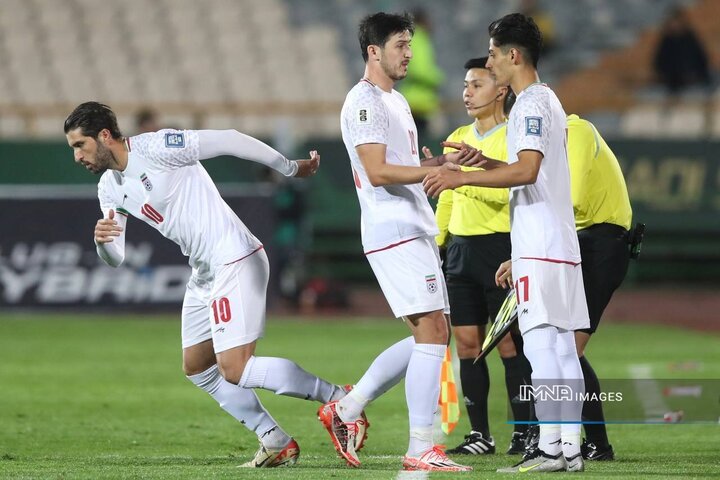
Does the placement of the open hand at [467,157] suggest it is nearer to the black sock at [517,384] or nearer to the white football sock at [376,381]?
the white football sock at [376,381]

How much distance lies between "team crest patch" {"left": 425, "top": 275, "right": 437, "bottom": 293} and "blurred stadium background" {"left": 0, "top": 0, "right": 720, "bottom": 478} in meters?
2.60

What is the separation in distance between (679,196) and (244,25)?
749 centimetres

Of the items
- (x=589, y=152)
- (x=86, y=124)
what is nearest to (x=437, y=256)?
(x=589, y=152)

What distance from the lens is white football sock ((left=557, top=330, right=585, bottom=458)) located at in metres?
6.03

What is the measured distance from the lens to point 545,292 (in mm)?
5992

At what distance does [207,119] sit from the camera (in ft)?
59.6

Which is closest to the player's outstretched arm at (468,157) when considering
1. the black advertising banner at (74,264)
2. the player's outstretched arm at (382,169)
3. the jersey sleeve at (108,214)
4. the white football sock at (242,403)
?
the player's outstretched arm at (382,169)

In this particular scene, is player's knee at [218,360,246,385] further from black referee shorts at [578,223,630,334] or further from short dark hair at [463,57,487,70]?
short dark hair at [463,57,487,70]

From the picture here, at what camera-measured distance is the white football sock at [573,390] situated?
19.8 ft

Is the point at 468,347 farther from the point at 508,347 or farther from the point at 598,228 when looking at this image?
the point at 598,228

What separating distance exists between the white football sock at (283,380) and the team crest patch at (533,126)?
1715 mm

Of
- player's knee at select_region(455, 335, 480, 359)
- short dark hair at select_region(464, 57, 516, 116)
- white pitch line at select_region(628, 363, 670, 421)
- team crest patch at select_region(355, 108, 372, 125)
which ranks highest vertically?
short dark hair at select_region(464, 57, 516, 116)

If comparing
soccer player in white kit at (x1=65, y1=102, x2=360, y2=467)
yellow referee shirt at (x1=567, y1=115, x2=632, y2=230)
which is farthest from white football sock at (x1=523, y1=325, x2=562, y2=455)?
soccer player in white kit at (x1=65, y1=102, x2=360, y2=467)

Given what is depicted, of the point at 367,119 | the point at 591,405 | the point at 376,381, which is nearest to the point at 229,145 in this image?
the point at 367,119
